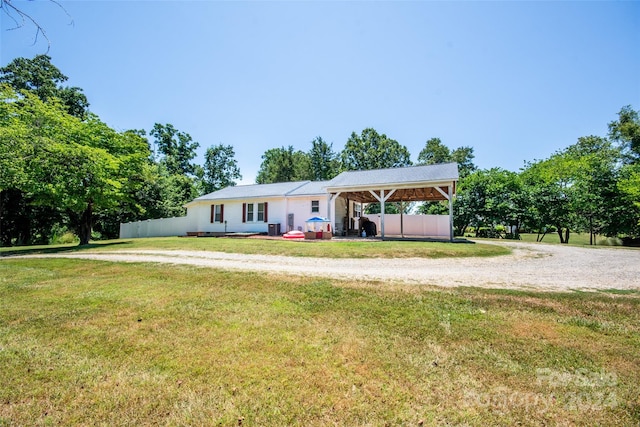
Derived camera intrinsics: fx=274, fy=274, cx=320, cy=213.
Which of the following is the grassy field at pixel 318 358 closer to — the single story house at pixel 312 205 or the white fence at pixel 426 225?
the single story house at pixel 312 205

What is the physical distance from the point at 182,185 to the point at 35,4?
3147cm

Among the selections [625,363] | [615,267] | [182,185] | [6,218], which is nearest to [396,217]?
[615,267]

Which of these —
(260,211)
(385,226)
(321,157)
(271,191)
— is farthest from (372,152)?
(260,211)

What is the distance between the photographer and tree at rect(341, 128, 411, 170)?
4222 centimetres

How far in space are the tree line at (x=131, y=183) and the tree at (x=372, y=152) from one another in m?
7.73

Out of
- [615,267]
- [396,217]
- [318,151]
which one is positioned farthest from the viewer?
[318,151]

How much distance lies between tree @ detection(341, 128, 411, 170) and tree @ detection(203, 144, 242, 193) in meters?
20.4

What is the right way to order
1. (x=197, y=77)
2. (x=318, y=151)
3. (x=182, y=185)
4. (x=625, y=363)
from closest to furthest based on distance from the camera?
(x=625, y=363) → (x=197, y=77) → (x=182, y=185) → (x=318, y=151)

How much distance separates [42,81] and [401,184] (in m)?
35.0

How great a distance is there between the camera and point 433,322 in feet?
12.3

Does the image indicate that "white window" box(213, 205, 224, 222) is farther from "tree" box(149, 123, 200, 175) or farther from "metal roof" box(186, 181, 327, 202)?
"tree" box(149, 123, 200, 175)

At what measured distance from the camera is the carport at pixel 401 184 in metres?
15.5

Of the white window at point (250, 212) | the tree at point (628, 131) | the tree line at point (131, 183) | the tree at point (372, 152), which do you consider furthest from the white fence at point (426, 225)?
the tree at point (628, 131)

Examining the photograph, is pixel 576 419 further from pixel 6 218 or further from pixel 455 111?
pixel 6 218
